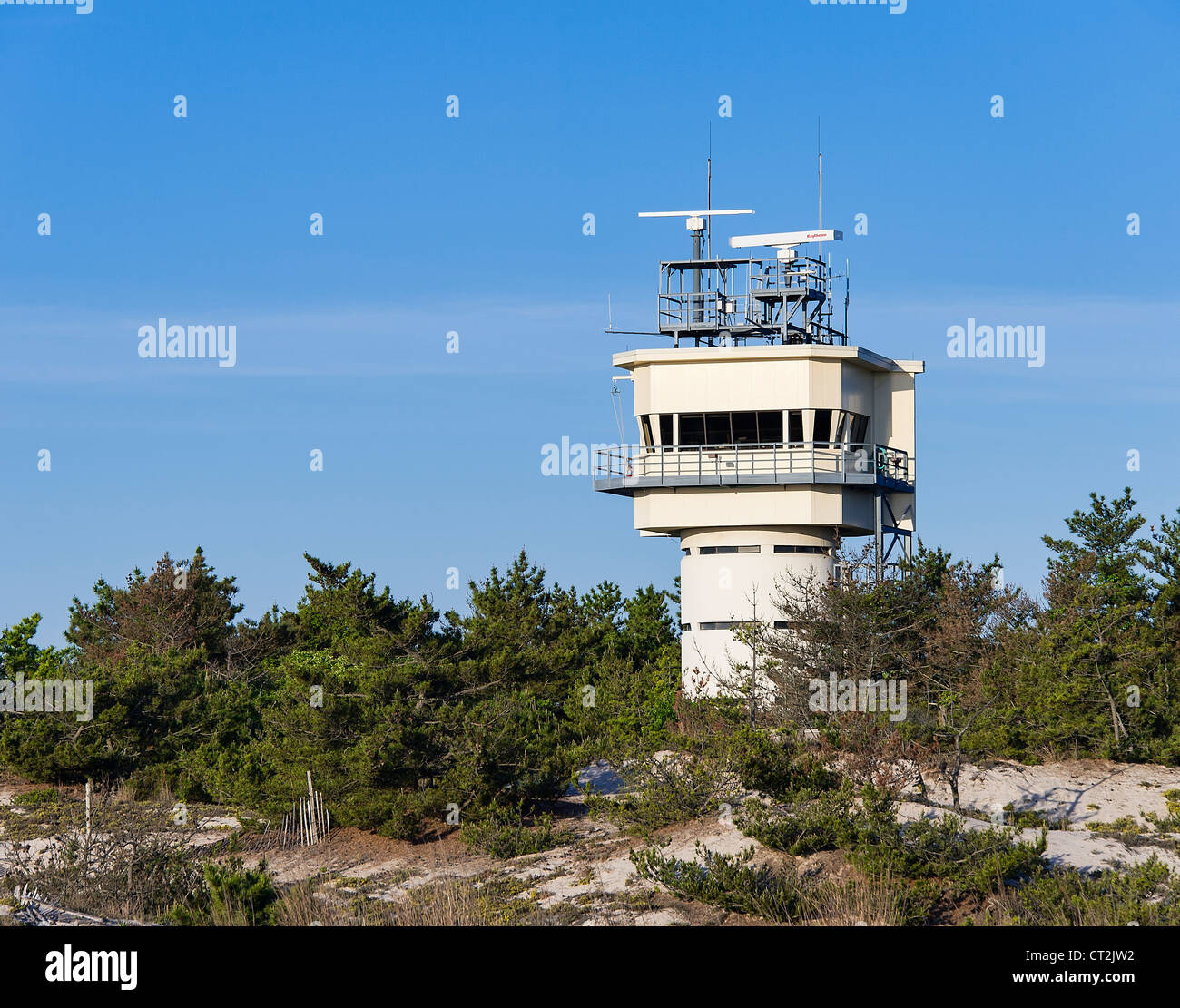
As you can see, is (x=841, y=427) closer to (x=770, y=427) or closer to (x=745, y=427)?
(x=770, y=427)

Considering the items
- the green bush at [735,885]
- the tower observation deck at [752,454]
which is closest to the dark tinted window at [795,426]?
the tower observation deck at [752,454]

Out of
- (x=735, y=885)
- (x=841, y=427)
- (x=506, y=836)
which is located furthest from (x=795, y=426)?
(x=735, y=885)

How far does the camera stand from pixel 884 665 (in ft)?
117

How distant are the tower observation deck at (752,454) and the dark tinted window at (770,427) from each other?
0.08 ft

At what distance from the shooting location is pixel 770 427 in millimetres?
39469

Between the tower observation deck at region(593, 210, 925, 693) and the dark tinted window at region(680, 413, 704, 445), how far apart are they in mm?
24

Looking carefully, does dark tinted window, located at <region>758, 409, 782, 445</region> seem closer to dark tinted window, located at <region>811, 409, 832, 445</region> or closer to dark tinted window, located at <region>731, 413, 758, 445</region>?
dark tinted window, located at <region>731, 413, 758, 445</region>

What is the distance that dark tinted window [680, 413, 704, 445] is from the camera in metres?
39.7

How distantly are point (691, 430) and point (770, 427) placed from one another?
210 cm

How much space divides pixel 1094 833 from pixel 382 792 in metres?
13.4

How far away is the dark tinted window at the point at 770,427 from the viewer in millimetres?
39344
